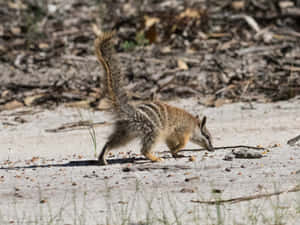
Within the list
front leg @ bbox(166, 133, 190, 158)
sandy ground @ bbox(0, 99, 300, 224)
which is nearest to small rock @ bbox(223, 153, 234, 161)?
sandy ground @ bbox(0, 99, 300, 224)

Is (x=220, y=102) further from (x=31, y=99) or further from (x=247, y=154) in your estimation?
(x=247, y=154)

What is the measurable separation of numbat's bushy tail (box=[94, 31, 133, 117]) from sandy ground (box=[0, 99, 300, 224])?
0.69 meters

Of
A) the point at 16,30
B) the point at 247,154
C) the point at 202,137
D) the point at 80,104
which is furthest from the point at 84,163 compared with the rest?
the point at 16,30

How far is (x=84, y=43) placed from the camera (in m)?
13.5

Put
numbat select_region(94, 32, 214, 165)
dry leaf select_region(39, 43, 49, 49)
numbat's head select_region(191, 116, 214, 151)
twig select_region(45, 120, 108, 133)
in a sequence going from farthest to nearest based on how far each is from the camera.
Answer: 1. dry leaf select_region(39, 43, 49, 49)
2. twig select_region(45, 120, 108, 133)
3. numbat's head select_region(191, 116, 214, 151)
4. numbat select_region(94, 32, 214, 165)

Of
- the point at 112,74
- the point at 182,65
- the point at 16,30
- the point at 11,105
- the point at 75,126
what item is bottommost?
the point at 112,74

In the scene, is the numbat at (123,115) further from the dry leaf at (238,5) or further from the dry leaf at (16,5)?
the dry leaf at (16,5)

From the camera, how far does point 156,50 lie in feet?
41.9

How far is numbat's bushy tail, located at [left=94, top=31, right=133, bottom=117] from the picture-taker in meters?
7.01

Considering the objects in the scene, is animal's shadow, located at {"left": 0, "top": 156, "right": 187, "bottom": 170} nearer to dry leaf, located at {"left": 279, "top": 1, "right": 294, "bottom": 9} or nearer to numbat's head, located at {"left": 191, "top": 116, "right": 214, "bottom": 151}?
numbat's head, located at {"left": 191, "top": 116, "right": 214, "bottom": 151}

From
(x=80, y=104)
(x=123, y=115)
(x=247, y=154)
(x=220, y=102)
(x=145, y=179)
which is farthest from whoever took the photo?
(x=80, y=104)

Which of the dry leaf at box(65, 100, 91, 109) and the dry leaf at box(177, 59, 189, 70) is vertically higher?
the dry leaf at box(177, 59, 189, 70)

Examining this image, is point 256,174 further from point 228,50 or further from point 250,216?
point 228,50

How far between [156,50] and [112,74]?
5816mm
